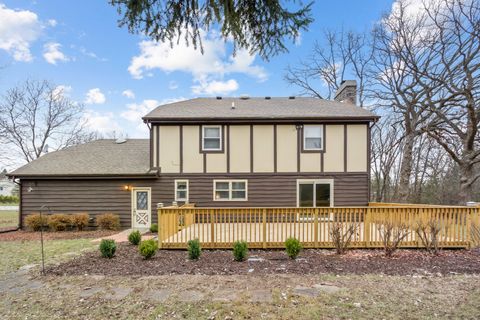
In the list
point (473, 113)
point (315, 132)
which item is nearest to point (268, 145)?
point (315, 132)

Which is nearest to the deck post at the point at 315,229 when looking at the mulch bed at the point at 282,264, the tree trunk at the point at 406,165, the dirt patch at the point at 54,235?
the mulch bed at the point at 282,264

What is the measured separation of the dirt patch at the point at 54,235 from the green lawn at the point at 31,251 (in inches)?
26.6

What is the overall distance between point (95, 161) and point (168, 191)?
3.61 meters

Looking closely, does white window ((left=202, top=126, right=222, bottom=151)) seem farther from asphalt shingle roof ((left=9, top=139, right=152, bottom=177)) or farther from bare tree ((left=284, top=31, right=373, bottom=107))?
bare tree ((left=284, top=31, right=373, bottom=107))

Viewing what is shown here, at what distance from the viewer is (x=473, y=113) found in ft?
42.4

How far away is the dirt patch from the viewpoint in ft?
30.5

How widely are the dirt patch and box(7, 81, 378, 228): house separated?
101cm

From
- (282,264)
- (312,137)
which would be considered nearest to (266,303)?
(282,264)

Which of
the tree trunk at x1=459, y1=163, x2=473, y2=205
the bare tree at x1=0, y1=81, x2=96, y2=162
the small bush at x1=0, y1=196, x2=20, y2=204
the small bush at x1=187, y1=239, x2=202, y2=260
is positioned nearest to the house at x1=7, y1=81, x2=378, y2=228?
the small bush at x1=187, y1=239, x2=202, y2=260

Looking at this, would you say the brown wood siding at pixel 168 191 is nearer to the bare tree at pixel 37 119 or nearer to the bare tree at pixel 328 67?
the bare tree at pixel 328 67

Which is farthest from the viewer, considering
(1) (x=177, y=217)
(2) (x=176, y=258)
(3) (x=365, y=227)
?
(1) (x=177, y=217)

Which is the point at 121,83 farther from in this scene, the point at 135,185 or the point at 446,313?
the point at 446,313

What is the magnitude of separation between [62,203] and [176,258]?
25.4 ft

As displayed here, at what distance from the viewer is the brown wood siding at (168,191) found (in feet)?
36.3
